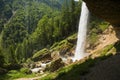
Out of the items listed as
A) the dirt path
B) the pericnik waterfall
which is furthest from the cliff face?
the pericnik waterfall

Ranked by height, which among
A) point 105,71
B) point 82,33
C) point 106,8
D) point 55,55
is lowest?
point 55,55

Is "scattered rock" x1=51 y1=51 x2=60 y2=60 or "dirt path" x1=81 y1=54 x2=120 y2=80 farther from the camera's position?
"scattered rock" x1=51 y1=51 x2=60 y2=60

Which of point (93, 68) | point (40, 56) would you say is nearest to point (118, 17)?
point (93, 68)

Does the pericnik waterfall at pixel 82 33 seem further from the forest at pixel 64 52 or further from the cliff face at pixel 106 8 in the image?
the cliff face at pixel 106 8

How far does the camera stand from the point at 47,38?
112 metres

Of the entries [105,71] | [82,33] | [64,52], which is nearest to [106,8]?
[105,71]

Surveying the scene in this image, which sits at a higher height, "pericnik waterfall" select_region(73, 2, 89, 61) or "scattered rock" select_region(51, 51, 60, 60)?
"pericnik waterfall" select_region(73, 2, 89, 61)

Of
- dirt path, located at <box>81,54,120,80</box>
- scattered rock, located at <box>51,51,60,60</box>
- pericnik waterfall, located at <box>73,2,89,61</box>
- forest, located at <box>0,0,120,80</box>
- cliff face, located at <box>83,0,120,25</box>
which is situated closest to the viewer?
dirt path, located at <box>81,54,120,80</box>

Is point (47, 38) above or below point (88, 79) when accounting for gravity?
below

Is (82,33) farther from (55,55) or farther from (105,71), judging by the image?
(105,71)

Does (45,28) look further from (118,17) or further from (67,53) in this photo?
(118,17)

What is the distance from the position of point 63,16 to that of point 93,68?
9096cm

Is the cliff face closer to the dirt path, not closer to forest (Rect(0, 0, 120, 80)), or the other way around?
forest (Rect(0, 0, 120, 80))

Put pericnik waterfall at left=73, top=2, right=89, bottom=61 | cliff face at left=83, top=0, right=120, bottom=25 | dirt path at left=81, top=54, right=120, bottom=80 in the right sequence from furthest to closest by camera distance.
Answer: pericnik waterfall at left=73, top=2, right=89, bottom=61
cliff face at left=83, top=0, right=120, bottom=25
dirt path at left=81, top=54, right=120, bottom=80
